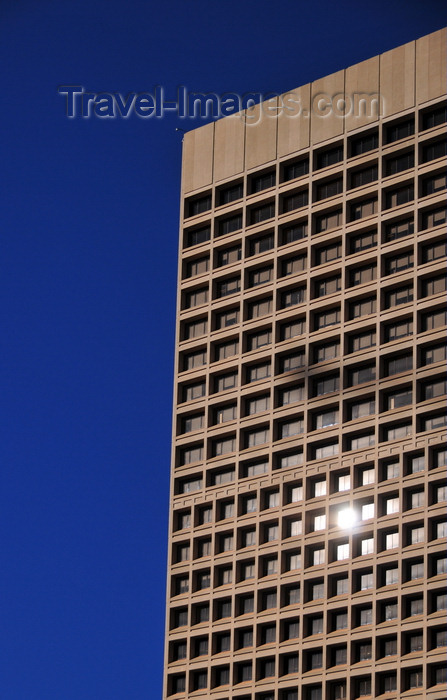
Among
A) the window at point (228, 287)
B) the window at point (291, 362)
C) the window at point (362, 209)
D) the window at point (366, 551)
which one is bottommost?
the window at point (366, 551)

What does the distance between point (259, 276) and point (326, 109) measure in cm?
1509

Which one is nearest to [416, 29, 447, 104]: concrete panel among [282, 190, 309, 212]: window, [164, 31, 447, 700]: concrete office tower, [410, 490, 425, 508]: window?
[164, 31, 447, 700]: concrete office tower

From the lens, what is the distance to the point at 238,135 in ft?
526

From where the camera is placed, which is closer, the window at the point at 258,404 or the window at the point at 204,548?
the window at the point at 204,548

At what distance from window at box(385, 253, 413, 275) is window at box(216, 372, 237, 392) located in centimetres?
1647

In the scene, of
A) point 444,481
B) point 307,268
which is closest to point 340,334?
point 307,268

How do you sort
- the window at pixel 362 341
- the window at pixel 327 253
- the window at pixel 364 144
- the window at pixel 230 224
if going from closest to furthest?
the window at pixel 362 341
the window at pixel 327 253
the window at pixel 364 144
the window at pixel 230 224

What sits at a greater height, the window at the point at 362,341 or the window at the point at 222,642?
the window at the point at 362,341

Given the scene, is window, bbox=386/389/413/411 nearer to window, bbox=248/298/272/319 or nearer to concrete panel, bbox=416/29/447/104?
window, bbox=248/298/272/319

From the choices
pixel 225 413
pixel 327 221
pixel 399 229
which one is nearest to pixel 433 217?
pixel 399 229

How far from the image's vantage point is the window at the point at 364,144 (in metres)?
152

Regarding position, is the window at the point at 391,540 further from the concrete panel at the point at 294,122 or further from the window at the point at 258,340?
the concrete panel at the point at 294,122

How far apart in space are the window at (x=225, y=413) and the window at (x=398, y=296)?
16.2 meters

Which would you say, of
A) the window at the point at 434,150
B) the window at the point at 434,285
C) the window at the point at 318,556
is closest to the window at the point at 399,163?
the window at the point at 434,150
